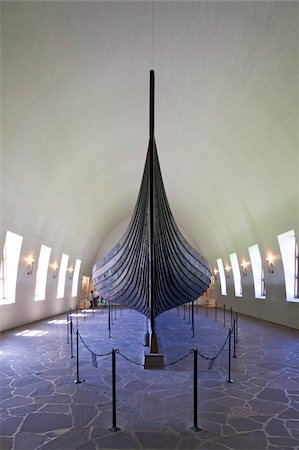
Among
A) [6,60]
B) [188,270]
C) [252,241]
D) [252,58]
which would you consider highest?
[252,58]

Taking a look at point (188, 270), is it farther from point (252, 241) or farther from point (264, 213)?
point (252, 241)

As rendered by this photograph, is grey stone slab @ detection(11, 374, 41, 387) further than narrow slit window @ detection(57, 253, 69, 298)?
No

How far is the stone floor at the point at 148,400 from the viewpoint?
423cm

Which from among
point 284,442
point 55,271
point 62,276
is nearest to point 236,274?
point 62,276

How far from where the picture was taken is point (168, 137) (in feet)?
46.4

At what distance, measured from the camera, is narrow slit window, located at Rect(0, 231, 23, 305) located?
12969 mm

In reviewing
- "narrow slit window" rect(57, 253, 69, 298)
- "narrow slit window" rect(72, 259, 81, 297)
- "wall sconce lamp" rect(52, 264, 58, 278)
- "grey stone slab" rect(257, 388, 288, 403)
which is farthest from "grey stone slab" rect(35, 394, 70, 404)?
"narrow slit window" rect(72, 259, 81, 297)

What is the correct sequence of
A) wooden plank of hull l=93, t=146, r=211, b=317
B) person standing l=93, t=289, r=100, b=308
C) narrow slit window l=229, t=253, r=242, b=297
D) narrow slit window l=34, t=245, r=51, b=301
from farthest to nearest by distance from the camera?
1. person standing l=93, t=289, r=100, b=308
2. narrow slit window l=229, t=253, r=242, b=297
3. narrow slit window l=34, t=245, r=51, b=301
4. wooden plank of hull l=93, t=146, r=211, b=317

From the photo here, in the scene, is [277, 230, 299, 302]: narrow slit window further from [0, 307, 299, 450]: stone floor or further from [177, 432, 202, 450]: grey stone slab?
[177, 432, 202, 450]: grey stone slab

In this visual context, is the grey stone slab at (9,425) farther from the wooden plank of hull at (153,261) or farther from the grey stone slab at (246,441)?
the wooden plank of hull at (153,261)

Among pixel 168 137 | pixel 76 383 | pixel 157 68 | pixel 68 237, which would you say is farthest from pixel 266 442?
pixel 68 237

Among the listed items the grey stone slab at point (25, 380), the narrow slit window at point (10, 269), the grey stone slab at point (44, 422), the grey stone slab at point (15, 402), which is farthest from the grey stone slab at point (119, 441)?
the narrow slit window at point (10, 269)

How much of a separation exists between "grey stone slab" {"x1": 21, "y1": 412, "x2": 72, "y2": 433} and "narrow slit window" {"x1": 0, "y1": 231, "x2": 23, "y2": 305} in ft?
28.4

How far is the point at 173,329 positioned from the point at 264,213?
5690 mm
